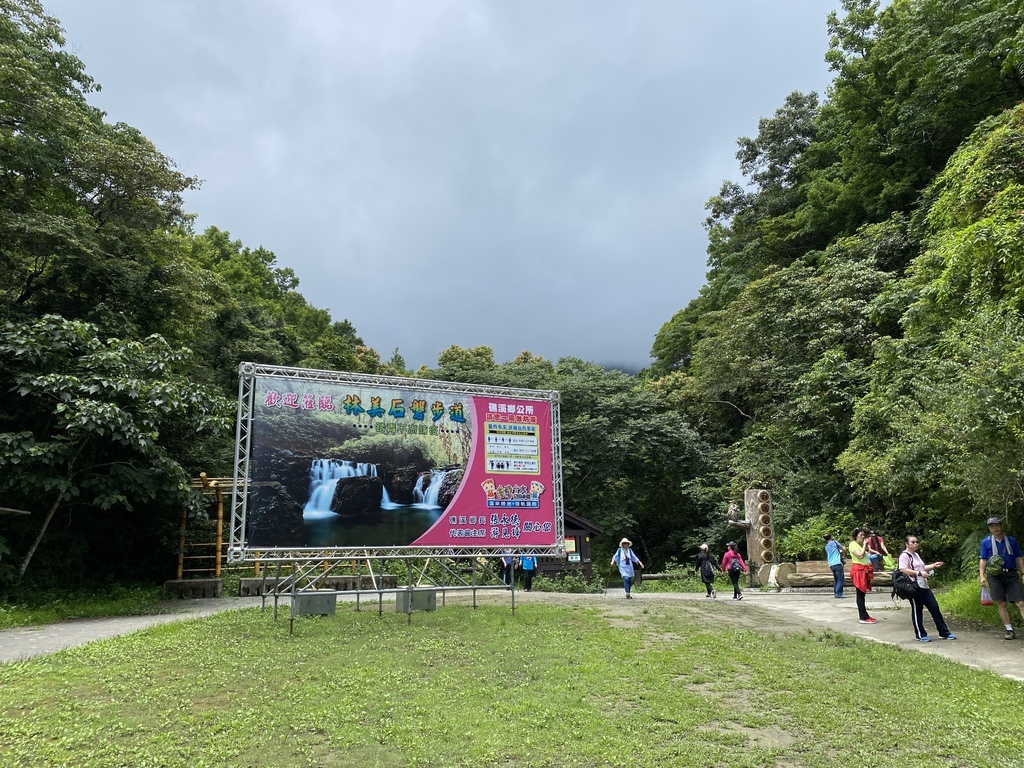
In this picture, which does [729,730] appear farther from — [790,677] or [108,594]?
[108,594]

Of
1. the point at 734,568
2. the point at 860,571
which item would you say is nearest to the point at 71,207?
the point at 734,568

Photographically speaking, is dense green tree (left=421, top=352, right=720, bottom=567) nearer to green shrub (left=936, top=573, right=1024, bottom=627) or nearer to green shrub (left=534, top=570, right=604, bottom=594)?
green shrub (left=534, top=570, right=604, bottom=594)

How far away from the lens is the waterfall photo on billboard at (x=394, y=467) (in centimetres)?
976

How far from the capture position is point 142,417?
43.9 feet

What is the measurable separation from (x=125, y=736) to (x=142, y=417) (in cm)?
1031

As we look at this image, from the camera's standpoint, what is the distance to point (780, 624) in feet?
33.5

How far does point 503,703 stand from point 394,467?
570 cm

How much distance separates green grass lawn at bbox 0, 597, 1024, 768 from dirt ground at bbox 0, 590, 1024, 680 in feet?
2.37

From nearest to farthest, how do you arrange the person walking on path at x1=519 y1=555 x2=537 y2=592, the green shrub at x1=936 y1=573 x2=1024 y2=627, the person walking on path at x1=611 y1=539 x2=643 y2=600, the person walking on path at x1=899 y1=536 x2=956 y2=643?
the person walking on path at x1=899 y1=536 x2=956 y2=643 < the green shrub at x1=936 y1=573 x2=1024 y2=627 < the person walking on path at x1=611 y1=539 x2=643 y2=600 < the person walking on path at x1=519 y1=555 x2=537 y2=592

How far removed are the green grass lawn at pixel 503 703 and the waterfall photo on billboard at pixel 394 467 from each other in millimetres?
1957

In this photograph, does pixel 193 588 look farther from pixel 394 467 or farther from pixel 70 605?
pixel 394 467

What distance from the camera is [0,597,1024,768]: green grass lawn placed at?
4.31 m

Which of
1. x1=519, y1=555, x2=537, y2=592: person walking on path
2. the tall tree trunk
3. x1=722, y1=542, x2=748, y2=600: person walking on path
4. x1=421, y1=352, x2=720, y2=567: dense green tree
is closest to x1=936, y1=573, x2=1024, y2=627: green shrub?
x1=722, y1=542, x2=748, y2=600: person walking on path

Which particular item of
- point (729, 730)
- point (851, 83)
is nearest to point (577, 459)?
point (851, 83)
